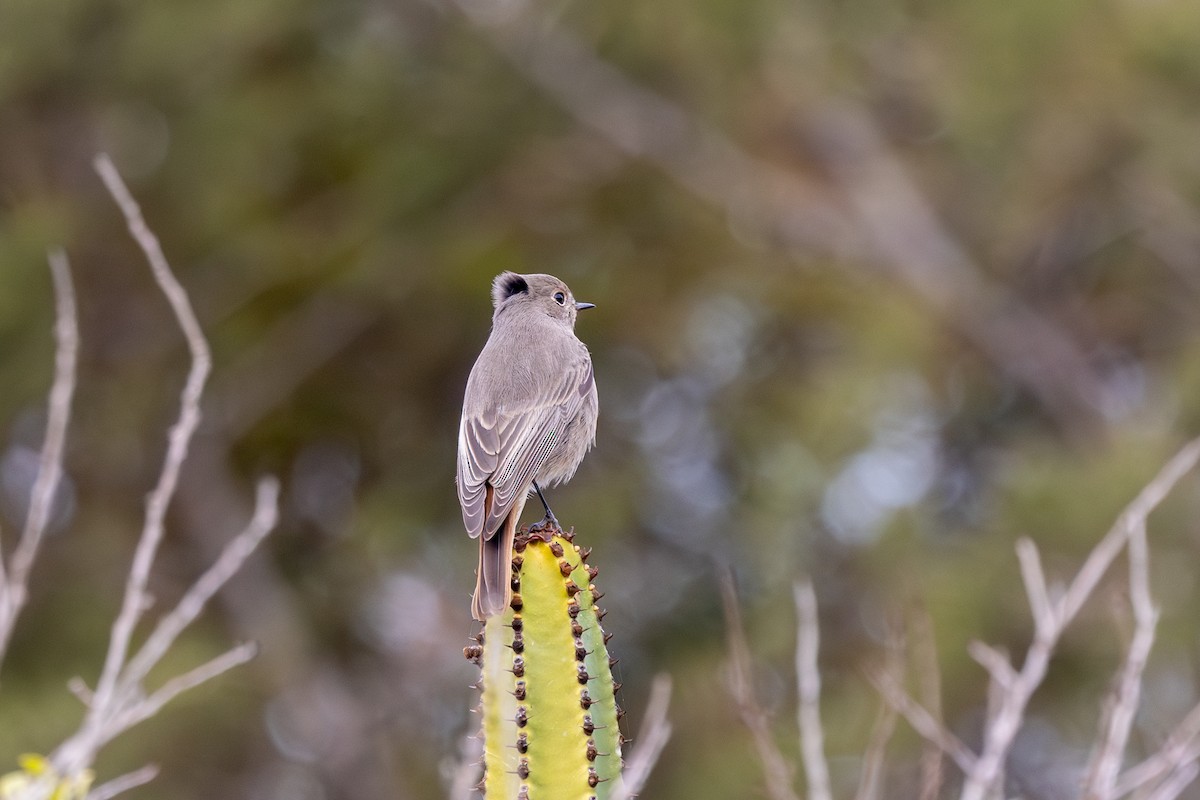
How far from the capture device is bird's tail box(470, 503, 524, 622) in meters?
3.13

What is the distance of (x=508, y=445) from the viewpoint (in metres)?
4.45

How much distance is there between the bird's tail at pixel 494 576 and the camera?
313 centimetres

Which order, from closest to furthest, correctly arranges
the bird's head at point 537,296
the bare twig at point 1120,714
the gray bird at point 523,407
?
the bare twig at point 1120,714 → the gray bird at point 523,407 → the bird's head at point 537,296

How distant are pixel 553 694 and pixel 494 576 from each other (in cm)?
43

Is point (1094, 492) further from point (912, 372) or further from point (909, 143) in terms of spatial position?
point (909, 143)

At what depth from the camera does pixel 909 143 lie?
11992 millimetres

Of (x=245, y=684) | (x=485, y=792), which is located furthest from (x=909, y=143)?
(x=485, y=792)

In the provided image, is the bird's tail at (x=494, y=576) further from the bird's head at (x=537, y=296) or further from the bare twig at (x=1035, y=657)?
the bird's head at (x=537, y=296)

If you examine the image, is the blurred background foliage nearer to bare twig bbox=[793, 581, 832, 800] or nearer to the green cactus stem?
bare twig bbox=[793, 581, 832, 800]

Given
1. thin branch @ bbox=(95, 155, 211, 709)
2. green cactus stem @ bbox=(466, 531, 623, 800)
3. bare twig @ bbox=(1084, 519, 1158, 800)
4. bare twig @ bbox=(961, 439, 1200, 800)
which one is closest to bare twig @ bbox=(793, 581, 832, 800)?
bare twig @ bbox=(961, 439, 1200, 800)

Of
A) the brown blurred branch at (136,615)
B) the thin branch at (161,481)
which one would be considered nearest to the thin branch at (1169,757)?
the brown blurred branch at (136,615)

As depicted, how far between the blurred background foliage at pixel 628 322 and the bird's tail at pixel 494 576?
199 inches

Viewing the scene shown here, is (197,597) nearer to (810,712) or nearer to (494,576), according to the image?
(494,576)

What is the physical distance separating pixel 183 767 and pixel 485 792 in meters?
7.65
